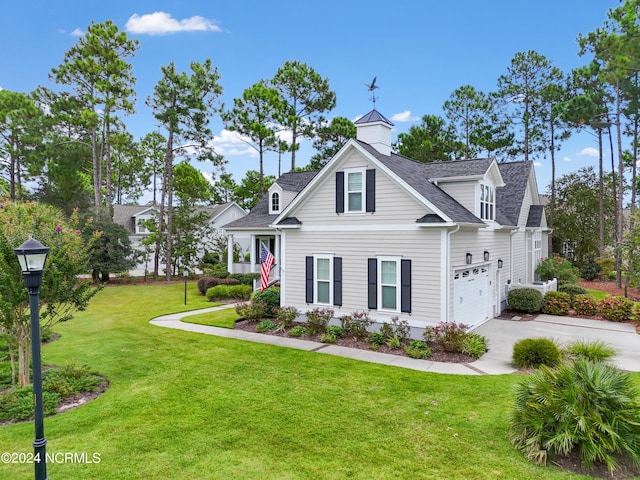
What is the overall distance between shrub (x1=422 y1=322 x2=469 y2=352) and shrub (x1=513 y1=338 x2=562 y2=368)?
1491mm

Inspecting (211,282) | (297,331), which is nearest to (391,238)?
(297,331)

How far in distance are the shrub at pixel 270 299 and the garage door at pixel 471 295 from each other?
7.09m

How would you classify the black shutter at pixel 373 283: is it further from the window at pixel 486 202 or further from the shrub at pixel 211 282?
the shrub at pixel 211 282

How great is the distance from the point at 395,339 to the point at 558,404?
20.9 feet

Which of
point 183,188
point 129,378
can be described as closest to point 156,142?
point 183,188

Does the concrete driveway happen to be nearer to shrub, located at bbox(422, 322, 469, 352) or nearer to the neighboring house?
shrub, located at bbox(422, 322, 469, 352)

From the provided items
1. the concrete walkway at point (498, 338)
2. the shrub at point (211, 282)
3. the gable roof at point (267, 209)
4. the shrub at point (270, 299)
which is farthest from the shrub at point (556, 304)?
the shrub at point (211, 282)

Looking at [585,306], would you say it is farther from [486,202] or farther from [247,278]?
[247,278]

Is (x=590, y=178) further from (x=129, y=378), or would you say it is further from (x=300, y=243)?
(x=129, y=378)

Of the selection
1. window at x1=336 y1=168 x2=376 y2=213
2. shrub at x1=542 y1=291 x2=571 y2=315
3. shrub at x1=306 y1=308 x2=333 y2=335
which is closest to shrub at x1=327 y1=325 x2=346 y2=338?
shrub at x1=306 y1=308 x2=333 y2=335

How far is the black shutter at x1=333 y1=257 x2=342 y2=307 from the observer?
14492mm

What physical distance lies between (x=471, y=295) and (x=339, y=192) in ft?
19.7

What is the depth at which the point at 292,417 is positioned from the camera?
760 centimetres

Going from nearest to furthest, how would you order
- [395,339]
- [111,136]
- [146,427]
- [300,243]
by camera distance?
[146,427], [395,339], [300,243], [111,136]
